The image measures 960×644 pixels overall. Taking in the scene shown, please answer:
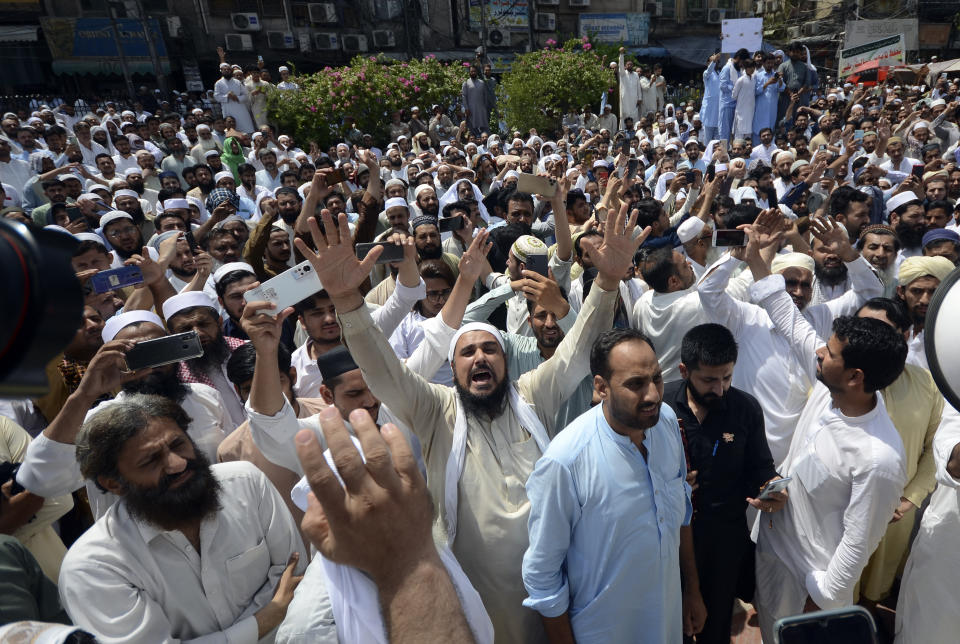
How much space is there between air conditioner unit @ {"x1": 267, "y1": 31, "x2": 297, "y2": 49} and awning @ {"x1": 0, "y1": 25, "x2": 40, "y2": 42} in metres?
7.63

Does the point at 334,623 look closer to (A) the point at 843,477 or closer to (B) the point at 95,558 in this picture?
(B) the point at 95,558

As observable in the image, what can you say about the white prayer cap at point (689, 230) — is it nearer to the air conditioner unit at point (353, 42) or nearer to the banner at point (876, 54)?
the banner at point (876, 54)

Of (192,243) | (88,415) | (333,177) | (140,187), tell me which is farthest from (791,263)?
(140,187)

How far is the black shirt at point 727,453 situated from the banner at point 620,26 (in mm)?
28455

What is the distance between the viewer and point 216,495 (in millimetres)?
1944

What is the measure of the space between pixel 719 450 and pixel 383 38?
2525cm

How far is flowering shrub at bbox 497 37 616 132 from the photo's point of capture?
1512 cm

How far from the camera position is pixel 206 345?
3.11 m

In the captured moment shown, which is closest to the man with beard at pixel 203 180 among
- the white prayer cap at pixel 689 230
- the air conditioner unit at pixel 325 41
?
the white prayer cap at pixel 689 230

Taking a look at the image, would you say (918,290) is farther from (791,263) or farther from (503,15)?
(503,15)

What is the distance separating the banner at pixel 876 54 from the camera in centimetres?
1706

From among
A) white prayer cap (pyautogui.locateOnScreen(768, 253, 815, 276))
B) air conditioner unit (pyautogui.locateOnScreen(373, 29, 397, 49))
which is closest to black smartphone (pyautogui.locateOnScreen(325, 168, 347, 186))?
white prayer cap (pyautogui.locateOnScreen(768, 253, 815, 276))

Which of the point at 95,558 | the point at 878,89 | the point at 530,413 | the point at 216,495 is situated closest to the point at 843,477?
the point at 530,413

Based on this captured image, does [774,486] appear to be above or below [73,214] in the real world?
below
